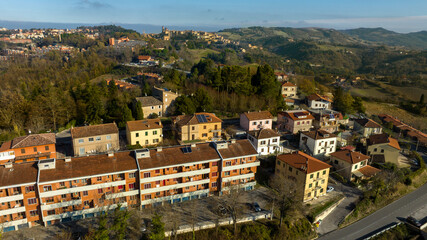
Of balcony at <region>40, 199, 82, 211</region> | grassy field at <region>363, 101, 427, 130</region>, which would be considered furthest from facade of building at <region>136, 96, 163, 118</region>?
grassy field at <region>363, 101, 427, 130</region>

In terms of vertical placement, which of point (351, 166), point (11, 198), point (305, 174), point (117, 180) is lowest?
point (351, 166)

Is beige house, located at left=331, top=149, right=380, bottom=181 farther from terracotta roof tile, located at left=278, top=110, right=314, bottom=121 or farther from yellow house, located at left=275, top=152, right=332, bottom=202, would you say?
terracotta roof tile, located at left=278, top=110, right=314, bottom=121

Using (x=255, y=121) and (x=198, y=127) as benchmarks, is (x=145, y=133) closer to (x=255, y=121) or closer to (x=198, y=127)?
(x=198, y=127)

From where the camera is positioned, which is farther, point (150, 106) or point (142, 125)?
point (150, 106)

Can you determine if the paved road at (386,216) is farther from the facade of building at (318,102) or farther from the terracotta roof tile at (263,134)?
the facade of building at (318,102)

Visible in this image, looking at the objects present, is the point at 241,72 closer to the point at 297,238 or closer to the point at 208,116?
the point at 208,116

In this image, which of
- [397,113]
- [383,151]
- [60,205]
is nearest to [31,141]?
[60,205]
